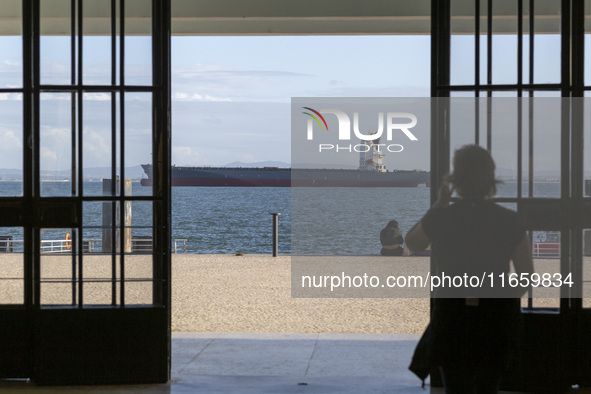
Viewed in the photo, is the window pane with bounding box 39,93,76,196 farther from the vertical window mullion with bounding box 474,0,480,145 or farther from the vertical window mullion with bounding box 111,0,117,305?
the vertical window mullion with bounding box 474,0,480,145

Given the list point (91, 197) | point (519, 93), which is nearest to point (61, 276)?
point (91, 197)

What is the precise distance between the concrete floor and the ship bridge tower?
171 ft

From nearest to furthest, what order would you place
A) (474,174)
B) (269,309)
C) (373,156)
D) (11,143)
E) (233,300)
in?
(474,174) < (11,143) < (269,309) < (233,300) < (373,156)

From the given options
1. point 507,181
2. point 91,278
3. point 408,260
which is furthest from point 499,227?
point 408,260

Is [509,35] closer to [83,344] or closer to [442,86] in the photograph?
[442,86]

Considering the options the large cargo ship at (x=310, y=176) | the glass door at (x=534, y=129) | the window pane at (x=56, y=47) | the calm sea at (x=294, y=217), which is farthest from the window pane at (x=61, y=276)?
the large cargo ship at (x=310, y=176)

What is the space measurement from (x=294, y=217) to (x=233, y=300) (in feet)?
159

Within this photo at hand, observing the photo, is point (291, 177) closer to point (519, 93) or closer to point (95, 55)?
point (95, 55)

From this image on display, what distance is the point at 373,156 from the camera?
193 ft

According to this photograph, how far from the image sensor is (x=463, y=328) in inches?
109

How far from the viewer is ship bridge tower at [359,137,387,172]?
58312 millimetres

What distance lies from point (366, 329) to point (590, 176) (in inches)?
129

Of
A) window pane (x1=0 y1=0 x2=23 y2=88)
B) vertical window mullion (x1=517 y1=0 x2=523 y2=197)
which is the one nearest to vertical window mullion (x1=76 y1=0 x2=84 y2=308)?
window pane (x1=0 y1=0 x2=23 y2=88)

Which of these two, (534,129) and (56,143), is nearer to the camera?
(534,129)
